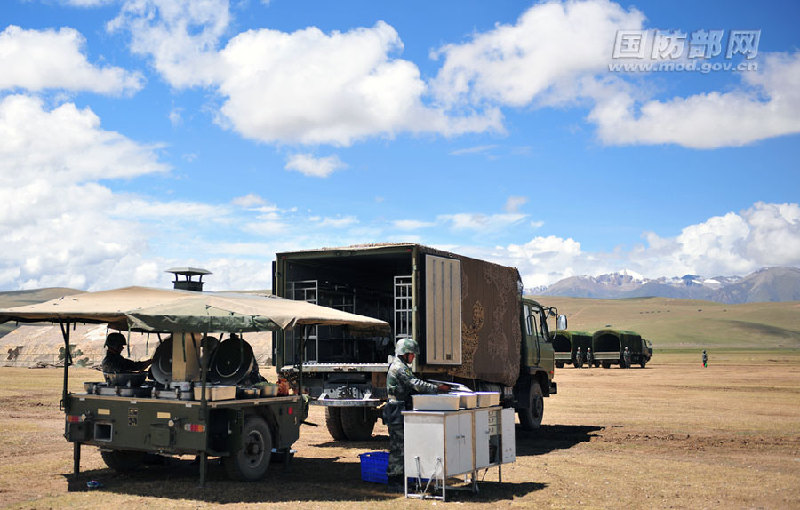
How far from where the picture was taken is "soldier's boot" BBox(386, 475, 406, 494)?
410 inches

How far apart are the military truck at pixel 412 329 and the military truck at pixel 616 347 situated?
37.8 meters

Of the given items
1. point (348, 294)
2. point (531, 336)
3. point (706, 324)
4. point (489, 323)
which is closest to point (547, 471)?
point (489, 323)

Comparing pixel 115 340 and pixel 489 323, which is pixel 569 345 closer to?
pixel 489 323

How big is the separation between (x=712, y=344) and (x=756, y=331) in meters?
22.8

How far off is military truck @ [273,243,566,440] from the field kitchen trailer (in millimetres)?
2275

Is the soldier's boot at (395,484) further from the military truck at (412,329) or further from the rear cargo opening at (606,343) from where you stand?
the rear cargo opening at (606,343)

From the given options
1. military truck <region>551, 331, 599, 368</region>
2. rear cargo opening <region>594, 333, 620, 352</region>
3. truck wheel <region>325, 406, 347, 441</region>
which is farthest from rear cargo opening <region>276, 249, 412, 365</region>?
rear cargo opening <region>594, 333, 620, 352</region>

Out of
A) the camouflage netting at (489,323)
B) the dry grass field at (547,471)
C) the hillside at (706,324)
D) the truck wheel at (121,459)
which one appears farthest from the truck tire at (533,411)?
the hillside at (706,324)

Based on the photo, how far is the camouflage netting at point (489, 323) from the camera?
14.9 m

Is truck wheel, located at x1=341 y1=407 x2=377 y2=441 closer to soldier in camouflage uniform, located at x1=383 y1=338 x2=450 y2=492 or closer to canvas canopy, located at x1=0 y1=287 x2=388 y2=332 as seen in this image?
canvas canopy, located at x1=0 y1=287 x2=388 y2=332

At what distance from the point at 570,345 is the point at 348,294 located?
134 ft

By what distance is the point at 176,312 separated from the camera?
9.75 metres

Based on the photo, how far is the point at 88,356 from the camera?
45438 mm

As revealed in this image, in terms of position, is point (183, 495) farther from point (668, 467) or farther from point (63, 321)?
point (668, 467)
